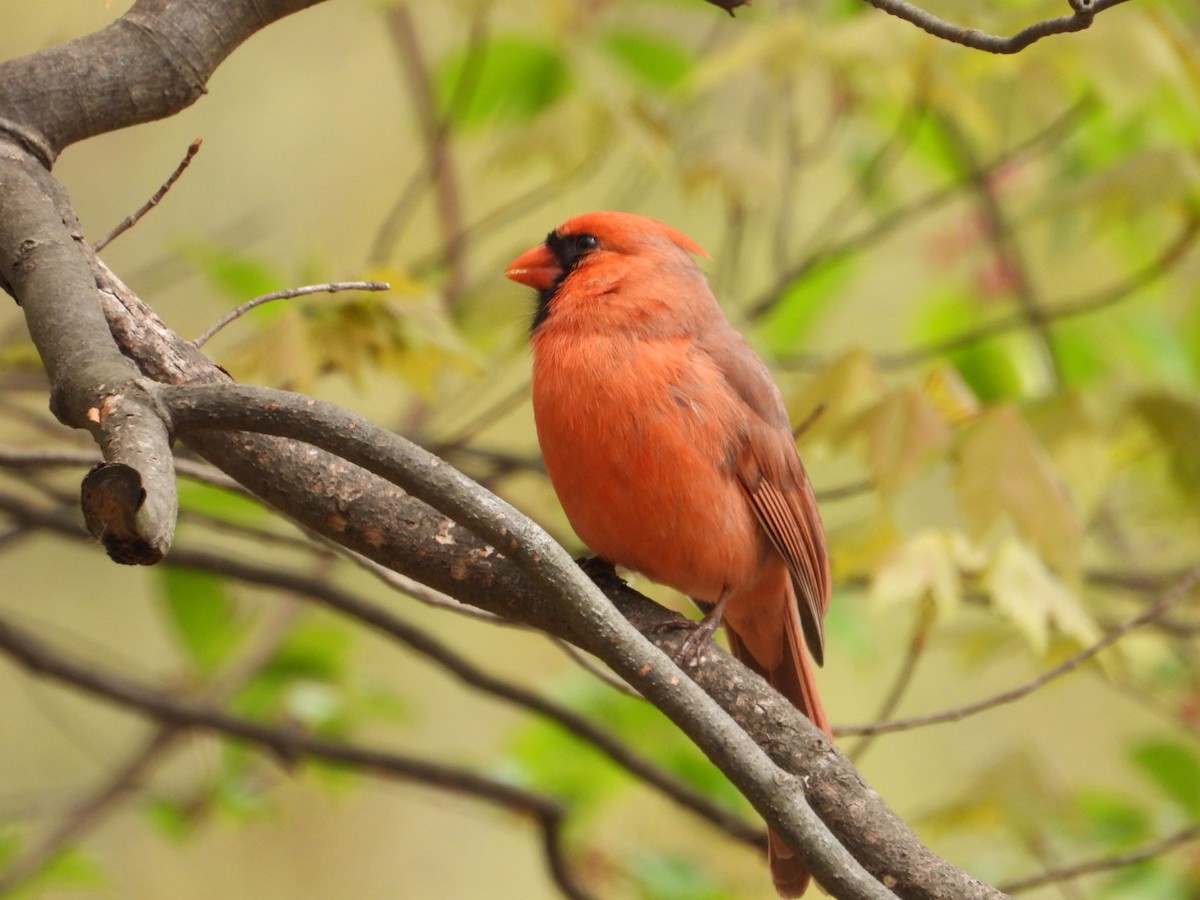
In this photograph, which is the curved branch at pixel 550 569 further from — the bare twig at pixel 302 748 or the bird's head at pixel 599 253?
the bare twig at pixel 302 748

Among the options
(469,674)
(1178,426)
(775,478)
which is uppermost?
(775,478)

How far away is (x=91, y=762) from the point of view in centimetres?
442

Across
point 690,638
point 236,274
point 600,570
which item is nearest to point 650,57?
point 236,274

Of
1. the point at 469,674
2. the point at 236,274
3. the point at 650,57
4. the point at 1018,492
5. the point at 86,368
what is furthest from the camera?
the point at 650,57

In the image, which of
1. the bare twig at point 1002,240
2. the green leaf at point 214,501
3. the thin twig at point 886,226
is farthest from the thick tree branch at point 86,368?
the bare twig at point 1002,240

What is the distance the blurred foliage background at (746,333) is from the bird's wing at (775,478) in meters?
0.13

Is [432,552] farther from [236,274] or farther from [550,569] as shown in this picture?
[236,274]

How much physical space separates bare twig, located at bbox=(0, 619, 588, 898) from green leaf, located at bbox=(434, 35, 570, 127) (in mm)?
1636

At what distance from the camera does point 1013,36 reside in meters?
1.29

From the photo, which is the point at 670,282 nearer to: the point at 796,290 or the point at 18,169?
the point at 18,169

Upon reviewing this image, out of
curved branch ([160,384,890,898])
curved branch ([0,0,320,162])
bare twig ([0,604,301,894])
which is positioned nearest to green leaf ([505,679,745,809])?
bare twig ([0,604,301,894])

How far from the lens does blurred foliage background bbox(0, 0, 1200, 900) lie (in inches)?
97.8

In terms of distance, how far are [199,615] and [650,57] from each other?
6.19 feet

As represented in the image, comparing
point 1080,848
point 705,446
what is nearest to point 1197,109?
point 705,446
